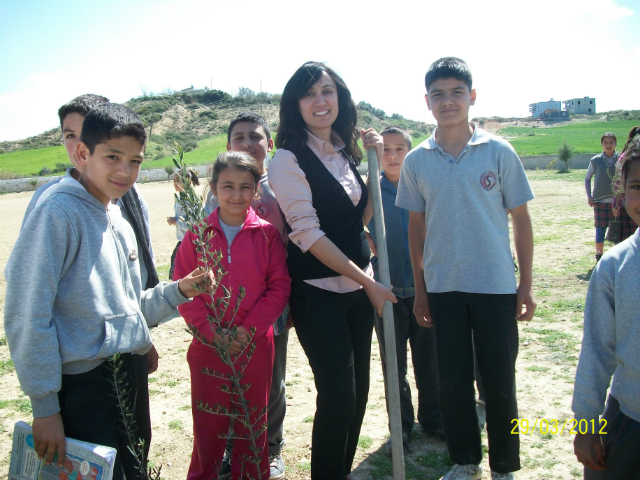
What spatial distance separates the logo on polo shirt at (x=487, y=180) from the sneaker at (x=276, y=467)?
6.52 ft

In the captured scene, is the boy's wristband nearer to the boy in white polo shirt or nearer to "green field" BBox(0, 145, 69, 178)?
the boy in white polo shirt

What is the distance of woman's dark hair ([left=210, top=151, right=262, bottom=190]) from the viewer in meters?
2.59

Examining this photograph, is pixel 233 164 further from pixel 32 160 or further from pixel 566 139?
pixel 566 139

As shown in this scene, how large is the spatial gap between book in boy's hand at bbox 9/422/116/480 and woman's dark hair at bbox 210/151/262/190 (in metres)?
1.44

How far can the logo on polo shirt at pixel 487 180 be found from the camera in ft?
8.23

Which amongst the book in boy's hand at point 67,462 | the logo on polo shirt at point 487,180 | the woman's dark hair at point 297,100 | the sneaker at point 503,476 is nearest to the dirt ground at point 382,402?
the sneaker at point 503,476

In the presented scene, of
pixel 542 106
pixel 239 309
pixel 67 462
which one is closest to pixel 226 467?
pixel 239 309

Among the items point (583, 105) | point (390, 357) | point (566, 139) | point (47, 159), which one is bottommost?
point (390, 357)

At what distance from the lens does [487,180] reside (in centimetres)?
251

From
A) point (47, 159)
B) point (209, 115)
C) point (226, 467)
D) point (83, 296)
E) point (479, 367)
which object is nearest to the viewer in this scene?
point (83, 296)

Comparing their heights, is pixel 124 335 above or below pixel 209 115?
below

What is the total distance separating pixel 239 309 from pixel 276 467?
109 cm

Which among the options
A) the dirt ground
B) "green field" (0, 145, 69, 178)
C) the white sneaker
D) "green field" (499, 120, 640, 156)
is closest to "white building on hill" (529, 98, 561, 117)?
"green field" (499, 120, 640, 156)

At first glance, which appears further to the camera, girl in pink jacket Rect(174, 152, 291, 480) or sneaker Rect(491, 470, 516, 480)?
sneaker Rect(491, 470, 516, 480)
